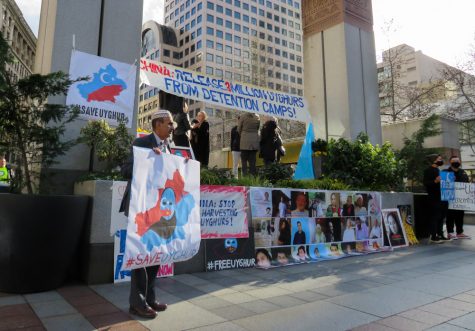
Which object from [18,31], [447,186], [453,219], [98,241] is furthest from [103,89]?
[18,31]

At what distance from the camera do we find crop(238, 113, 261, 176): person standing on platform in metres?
9.36

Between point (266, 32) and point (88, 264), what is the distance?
387ft

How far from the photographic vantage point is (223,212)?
247 inches

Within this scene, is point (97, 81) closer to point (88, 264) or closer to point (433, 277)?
point (88, 264)

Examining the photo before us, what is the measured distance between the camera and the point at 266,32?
373 feet

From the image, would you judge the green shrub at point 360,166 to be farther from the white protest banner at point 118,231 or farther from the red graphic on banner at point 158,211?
the red graphic on banner at point 158,211

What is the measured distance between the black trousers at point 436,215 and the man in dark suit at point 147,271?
8.58m

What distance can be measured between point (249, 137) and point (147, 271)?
6.00 meters

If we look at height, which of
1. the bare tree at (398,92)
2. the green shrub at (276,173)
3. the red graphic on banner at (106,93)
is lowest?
the green shrub at (276,173)

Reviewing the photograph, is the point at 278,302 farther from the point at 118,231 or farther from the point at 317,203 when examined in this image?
the point at 317,203

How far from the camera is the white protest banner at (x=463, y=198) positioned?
9.96 metres

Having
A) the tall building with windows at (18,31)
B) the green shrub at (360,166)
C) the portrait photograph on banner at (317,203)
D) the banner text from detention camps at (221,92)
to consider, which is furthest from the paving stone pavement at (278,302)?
the tall building with windows at (18,31)

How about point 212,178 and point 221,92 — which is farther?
point 221,92

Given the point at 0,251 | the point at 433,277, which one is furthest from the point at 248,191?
the point at 0,251
